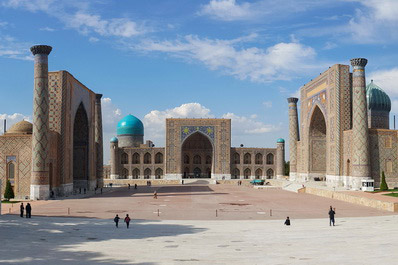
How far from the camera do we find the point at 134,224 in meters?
23.3

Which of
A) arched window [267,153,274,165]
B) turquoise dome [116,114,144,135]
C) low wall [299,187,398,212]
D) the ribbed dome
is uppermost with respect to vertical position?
turquoise dome [116,114,144,135]

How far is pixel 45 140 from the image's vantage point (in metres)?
39.0

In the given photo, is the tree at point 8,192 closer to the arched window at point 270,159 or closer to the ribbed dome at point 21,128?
the ribbed dome at point 21,128

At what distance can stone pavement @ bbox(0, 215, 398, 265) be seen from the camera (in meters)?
14.6

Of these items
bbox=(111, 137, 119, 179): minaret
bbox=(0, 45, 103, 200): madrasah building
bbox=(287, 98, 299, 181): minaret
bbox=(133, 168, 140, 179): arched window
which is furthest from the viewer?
bbox=(133, 168, 140, 179): arched window

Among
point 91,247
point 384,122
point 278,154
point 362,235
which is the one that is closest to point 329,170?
point 384,122

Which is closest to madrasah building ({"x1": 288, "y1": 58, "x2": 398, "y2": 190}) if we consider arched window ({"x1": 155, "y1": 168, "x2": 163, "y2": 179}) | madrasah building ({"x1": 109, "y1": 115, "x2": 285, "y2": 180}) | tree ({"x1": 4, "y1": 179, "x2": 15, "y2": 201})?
madrasah building ({"x1": 109, "y1": 115, "x2": 285, "y2": 180})

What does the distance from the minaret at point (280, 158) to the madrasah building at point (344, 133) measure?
12632 mm

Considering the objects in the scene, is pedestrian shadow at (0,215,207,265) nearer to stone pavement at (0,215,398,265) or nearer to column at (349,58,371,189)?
stone pavement at (0,215,398,265)

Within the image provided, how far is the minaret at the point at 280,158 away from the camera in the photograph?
80969 millimetres

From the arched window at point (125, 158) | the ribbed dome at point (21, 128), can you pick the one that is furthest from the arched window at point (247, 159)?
the ribbed dome at point (21, 128)

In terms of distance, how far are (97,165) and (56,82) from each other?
17.6 meters

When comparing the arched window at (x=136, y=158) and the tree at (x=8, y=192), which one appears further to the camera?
the arched window at (x=136, y=158)

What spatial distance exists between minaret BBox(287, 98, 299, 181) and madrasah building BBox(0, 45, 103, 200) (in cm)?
3311
